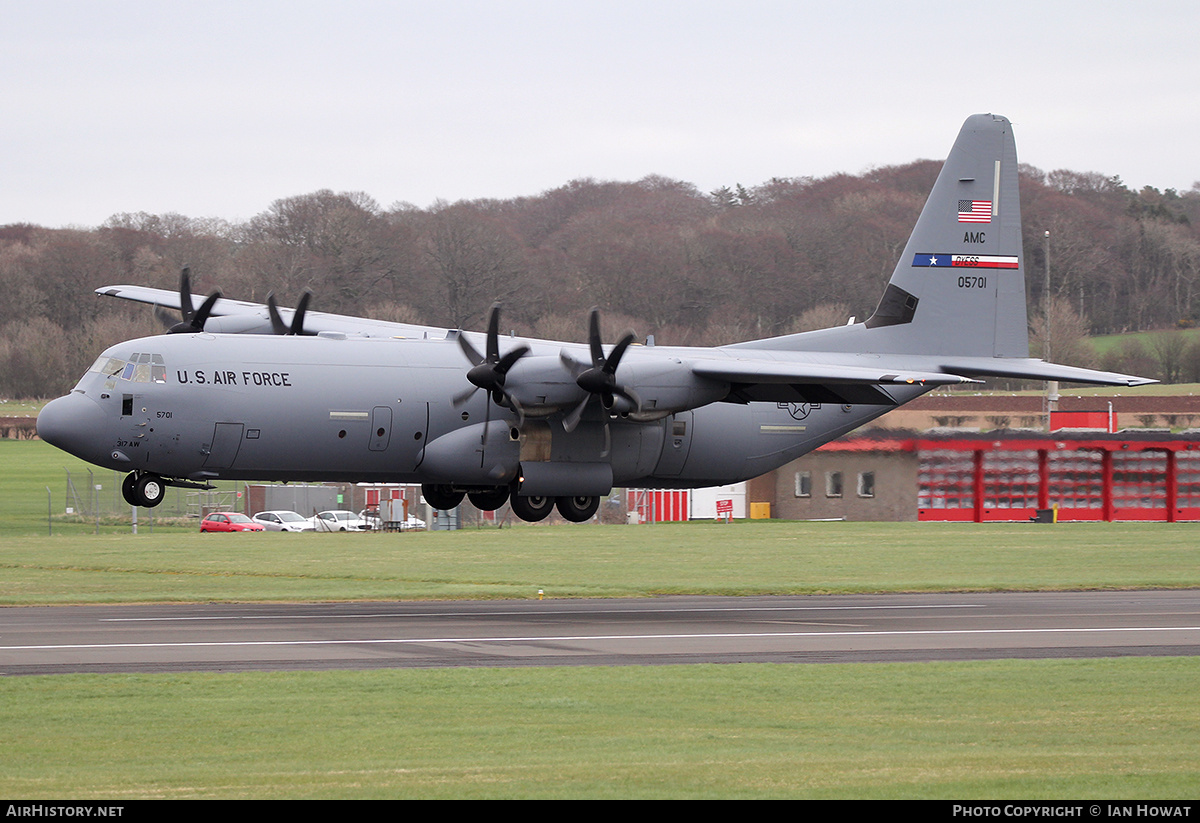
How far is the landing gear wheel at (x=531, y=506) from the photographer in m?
33.3

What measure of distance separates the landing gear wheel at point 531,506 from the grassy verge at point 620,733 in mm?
9616

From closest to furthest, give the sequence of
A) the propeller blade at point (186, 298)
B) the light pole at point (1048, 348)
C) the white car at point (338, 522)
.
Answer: the propeller blade at point (186, 298) → the white car at point (338, 522) → the light pole at point (1048, 348)

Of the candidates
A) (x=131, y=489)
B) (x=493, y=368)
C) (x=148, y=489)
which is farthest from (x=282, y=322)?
(x=493, y=368)

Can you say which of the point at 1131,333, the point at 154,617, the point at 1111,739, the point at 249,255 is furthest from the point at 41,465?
the point at 1131,333

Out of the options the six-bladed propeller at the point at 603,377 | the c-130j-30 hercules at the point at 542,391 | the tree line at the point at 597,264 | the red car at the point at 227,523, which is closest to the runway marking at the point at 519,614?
the c-130j-30 hercules at the point at 542,391

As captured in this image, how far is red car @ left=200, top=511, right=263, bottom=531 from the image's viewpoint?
69125 mm

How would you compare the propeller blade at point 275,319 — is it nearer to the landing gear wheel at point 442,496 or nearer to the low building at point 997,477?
the landing gear wheel at point 442,496

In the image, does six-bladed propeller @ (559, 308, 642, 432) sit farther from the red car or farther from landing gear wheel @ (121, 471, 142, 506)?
the red car

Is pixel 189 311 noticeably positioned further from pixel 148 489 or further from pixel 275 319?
pixel 148 489

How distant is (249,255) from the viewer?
97.9 meters

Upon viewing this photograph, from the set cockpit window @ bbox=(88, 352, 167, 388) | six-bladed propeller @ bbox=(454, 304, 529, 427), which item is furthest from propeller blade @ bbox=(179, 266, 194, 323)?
six-bladed propeller @ bbox=(454, 304, 529, 427)

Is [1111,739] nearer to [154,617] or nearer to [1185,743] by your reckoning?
[1185,743]

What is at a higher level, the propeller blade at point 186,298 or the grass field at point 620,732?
the propeller blade at point 186,298
